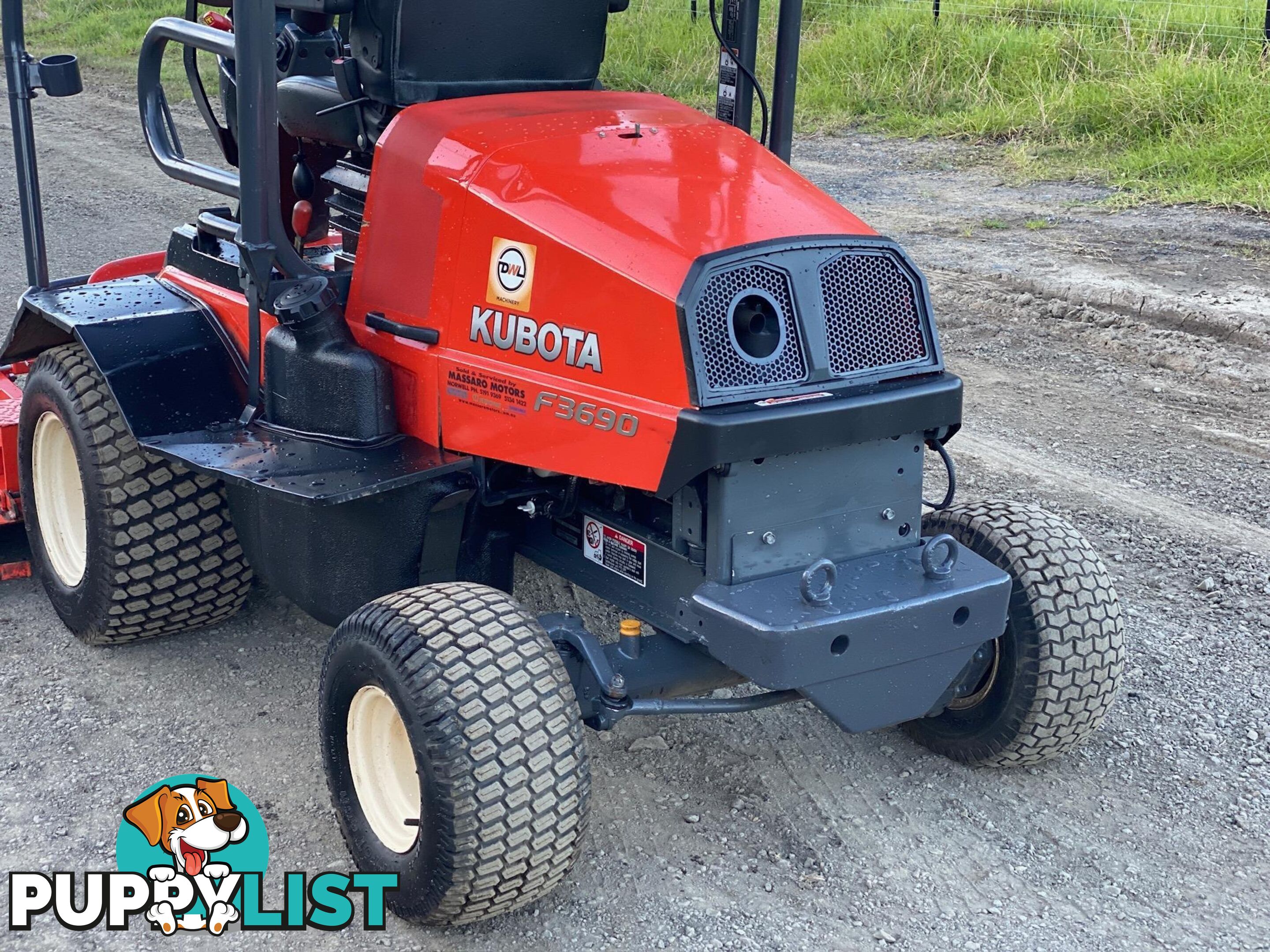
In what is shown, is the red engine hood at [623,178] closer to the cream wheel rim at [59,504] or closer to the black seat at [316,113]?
the black seat at [316,113]

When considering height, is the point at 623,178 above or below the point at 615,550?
above

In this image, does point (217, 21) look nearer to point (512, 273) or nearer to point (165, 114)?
point (165, 114)

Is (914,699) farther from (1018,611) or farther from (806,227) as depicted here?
(806,227)

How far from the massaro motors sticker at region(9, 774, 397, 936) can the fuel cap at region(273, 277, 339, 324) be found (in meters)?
1.19

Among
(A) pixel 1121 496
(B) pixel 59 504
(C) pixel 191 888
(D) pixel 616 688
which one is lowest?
(C) pixel 191 888

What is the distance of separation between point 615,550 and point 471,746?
0.69 metres

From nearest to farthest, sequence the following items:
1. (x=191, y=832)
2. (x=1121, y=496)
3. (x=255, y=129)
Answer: (x=255, y=129), (x=191, y=832), (x=1121, y=496)

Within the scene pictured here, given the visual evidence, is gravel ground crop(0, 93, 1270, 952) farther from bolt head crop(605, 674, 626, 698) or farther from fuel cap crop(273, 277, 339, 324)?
fuel cap crop(273, 277, 339, 324)

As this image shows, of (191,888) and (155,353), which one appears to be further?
(155,353)

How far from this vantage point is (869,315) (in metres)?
3.08

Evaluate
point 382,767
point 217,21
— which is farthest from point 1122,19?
point 382,767

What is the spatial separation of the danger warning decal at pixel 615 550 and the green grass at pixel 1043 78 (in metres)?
6.50

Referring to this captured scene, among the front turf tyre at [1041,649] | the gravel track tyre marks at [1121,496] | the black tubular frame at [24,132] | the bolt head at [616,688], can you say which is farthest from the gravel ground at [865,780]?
Result: the black tubular frame at [24,132]

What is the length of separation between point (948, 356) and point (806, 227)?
3879mm
